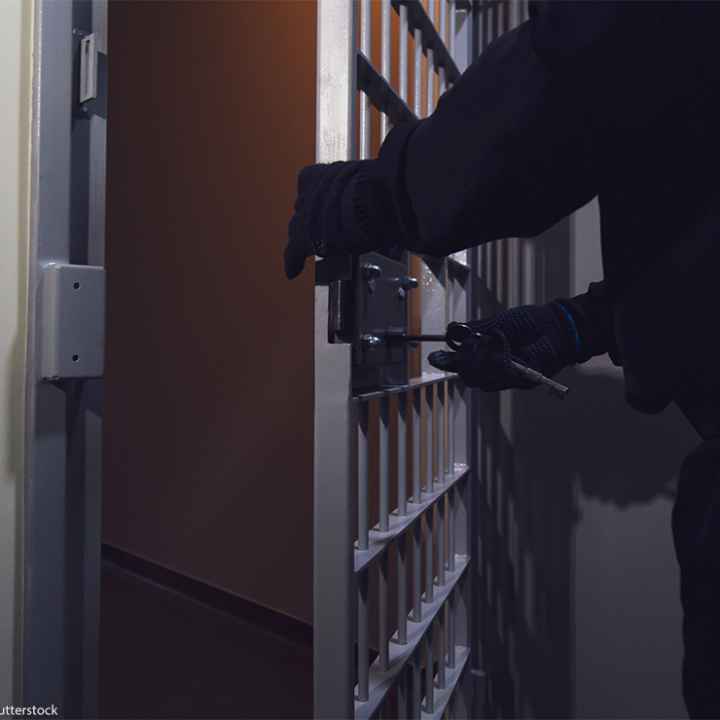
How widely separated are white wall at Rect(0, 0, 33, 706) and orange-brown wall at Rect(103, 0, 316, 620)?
1592 millimetres

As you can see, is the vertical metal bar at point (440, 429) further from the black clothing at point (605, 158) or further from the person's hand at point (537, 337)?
the black clothing at point (605, 158)

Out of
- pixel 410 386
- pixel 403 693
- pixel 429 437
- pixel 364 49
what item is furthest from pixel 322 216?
pixel 403 693

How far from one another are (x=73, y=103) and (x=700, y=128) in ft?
2.19

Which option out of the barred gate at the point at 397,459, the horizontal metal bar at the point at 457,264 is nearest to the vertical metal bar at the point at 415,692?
the barred gate at the point at 397,459

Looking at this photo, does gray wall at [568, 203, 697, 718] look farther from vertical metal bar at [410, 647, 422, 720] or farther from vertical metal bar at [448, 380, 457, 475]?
vertical metal bar at [410, 647, 422, 720]

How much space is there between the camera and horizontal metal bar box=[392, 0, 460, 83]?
43.7 inches

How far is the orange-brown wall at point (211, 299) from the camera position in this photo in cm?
236

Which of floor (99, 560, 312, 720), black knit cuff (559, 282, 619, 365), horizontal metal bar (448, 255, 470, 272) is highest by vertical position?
horizontal metal bar (448, 255, 470, 272)

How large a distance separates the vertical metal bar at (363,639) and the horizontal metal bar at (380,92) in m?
0.64

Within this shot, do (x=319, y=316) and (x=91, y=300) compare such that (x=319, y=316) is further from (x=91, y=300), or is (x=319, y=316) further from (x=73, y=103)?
(x=73, y=103)

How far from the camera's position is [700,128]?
55cm

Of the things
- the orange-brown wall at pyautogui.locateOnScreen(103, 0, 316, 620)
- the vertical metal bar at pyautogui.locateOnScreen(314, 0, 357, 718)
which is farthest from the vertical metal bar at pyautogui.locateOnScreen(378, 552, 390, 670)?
the orange-brown wall at pyautogui.locateOnScreen(103, 0, 316, 620)

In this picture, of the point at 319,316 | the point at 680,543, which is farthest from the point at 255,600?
the point at 680,543

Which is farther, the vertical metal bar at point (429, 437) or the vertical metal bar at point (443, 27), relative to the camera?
the vertical metal bar at point (443, 27)
